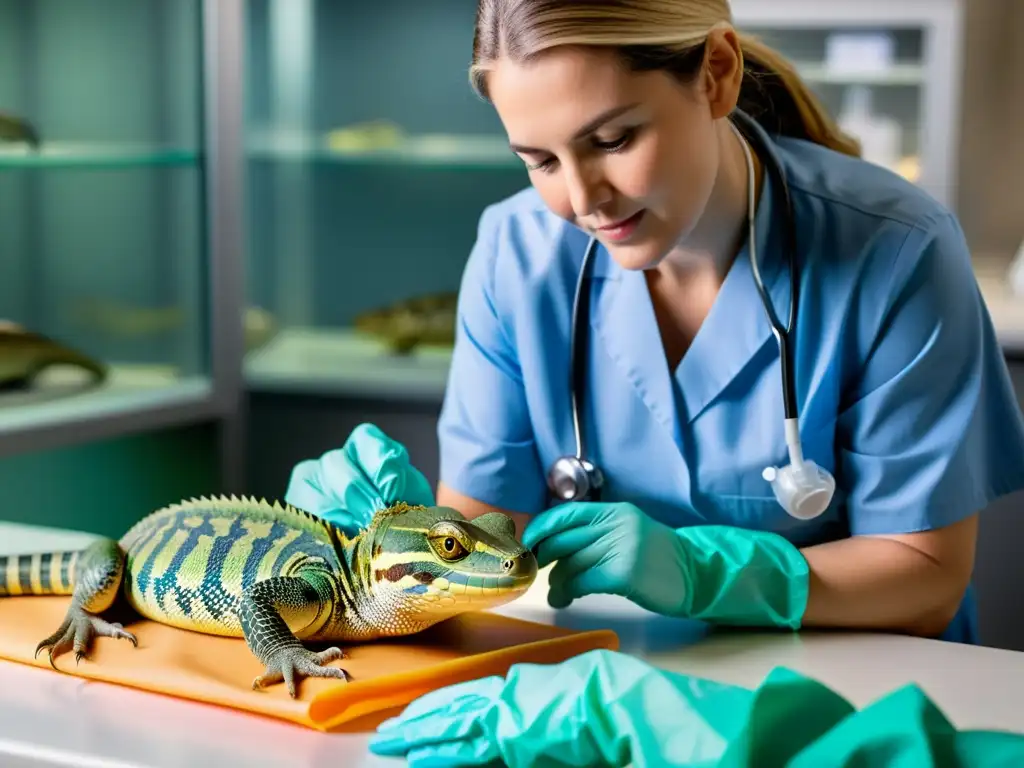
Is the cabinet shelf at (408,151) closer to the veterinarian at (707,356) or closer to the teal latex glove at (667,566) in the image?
the veterinarian at (707,356)

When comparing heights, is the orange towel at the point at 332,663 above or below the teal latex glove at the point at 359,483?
below

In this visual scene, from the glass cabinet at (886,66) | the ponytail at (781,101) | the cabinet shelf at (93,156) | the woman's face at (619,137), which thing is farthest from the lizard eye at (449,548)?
the glass cabinet at (886,66)

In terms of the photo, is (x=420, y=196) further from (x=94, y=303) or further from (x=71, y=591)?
(x=71, y=591)

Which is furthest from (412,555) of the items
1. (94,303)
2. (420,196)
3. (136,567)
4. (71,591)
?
(420,196)

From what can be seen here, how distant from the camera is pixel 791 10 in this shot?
3197mm

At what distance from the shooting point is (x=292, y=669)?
1.11 metres

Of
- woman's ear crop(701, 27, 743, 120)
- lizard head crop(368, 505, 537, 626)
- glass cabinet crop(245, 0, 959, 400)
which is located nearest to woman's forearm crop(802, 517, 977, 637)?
lizard head crop(368, 505, 537, 626)

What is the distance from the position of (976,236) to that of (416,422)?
5.59 ft

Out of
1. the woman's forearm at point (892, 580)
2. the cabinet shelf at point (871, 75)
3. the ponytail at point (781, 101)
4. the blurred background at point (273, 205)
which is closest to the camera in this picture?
the woman's forearm at point (892, 580)

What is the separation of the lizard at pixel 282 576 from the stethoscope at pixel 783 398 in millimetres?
332

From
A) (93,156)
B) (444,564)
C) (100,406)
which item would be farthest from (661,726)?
(93,156)

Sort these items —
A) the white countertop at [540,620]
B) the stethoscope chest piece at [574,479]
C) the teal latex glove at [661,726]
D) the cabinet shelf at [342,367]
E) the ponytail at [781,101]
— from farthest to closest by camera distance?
the cabinet shelf at [342,367] → the ponytail at [781,101] → the stethoscope chest piece at [574,479] → the white countertop at [540,620] → the teal latex glove at [661,726]

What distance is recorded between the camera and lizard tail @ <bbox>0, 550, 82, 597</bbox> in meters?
1.36

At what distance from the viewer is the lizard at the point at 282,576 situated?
1.14 metres
